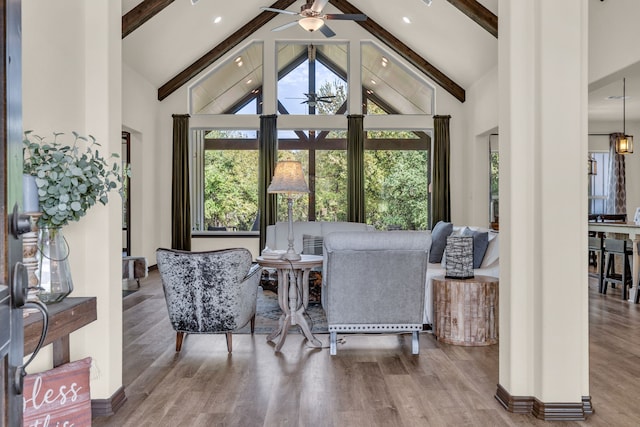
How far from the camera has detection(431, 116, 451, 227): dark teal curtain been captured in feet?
28.9

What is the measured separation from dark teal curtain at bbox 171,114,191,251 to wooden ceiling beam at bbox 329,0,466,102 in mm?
3666

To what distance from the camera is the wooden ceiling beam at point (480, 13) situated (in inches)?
238

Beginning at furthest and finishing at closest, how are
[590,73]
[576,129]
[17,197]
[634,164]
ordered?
[634,164] < [590,73] < [576,129] < [17,197]

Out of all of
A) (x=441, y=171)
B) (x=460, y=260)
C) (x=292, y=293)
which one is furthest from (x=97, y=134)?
(x=441, y=171)

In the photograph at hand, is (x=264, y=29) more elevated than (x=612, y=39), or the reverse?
(x=264, y=29)

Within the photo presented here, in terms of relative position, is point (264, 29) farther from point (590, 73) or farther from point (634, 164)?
point (634, 164)

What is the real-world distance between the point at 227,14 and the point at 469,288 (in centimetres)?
610

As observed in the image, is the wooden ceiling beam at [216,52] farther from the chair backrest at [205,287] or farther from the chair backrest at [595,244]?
the chair backrest at [595,244]

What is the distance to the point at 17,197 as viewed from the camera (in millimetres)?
846

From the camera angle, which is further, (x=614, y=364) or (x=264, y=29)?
(x=264, y=29)

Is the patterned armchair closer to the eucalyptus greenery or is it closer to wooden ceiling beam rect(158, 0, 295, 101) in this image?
the eucalyptus greenery

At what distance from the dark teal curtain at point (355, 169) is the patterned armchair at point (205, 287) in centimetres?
544

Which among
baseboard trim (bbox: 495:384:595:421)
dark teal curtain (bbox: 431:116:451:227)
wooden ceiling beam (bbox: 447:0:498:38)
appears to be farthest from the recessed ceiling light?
baseboard trim (bbox: 495:384:595:421)

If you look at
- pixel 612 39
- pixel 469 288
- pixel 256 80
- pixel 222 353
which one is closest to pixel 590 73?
pixel 612 39
